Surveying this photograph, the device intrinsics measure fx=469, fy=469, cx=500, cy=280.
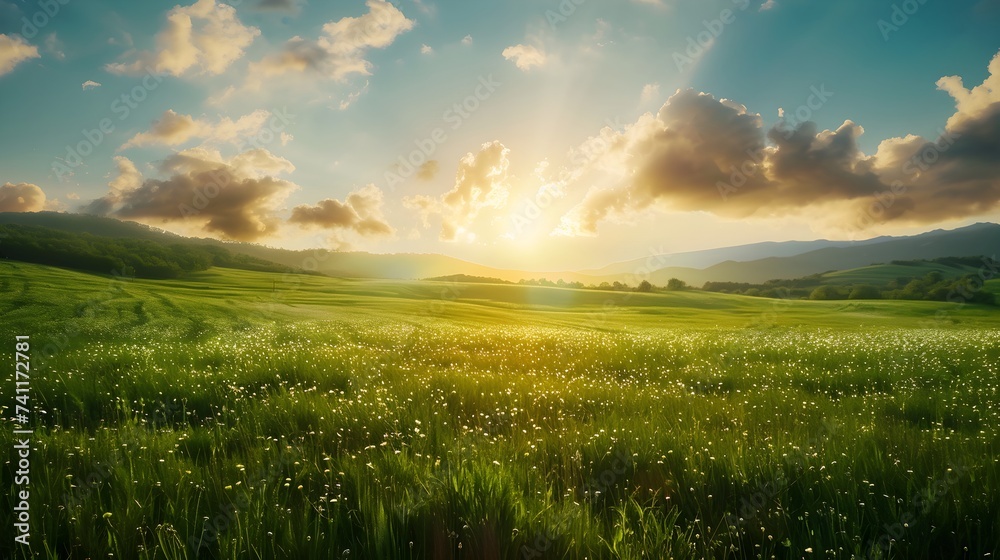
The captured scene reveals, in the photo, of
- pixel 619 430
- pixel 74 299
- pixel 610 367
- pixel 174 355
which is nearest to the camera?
pixel 619 430

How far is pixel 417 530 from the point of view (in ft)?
9.20

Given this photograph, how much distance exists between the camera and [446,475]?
326 cm

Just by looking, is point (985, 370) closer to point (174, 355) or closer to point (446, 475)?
point (446, 475)

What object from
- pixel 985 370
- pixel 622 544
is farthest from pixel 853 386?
pixel 622 544

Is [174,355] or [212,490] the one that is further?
[174,355]

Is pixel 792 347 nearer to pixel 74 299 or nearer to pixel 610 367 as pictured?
pixel 610 367

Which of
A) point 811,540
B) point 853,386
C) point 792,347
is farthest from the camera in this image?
point 792,347

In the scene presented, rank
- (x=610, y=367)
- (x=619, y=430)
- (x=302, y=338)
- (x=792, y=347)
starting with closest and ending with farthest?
(x=619, y=430)
(x=610, y=367)
(x=792, y=347)
(x=302, y=338)

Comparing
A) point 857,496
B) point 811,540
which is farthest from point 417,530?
point 857,496

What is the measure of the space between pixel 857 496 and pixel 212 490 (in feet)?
15.2

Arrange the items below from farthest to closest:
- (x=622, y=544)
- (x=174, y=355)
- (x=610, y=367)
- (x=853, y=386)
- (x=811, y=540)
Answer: (x=610, y=367) → (x=174, y=355) → (x=853, y=386) → (x=811, y=540) → (x=622, y=544)

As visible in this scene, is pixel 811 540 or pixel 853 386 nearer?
pixel 811 540

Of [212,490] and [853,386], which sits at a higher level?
[212,490]

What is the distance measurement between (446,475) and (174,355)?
10.00m
